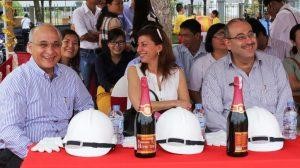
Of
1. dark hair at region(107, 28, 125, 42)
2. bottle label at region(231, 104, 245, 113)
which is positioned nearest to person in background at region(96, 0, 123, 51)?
dark hair at region(107, 28, 125, 42)

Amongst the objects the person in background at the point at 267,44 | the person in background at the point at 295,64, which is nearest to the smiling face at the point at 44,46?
the person in background at the point at 295,64

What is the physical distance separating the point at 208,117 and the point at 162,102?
60 cm

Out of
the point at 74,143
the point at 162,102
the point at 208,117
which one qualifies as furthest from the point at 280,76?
the point at 74,143

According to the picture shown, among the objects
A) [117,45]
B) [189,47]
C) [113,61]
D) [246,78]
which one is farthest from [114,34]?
[246,78]

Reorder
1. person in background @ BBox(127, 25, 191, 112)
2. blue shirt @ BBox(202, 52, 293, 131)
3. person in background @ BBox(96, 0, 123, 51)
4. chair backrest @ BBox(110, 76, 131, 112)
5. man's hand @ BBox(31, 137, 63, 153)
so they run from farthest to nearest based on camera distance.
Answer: person in background @ BBox(96, 0, 123, 51) → chair backrest @ BBox(110, 76, 131, 112) → person in background @ BBox(127, 25, 191, 112) → blue shirt @ BBox(202, 52, 293, 131) → man's hand @ BBox(31, 137, 63, 153)

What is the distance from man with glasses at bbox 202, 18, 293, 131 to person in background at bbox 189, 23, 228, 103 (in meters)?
1.13

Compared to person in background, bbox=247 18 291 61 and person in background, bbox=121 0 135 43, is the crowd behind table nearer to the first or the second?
person in background, bbox=247 18 291 61

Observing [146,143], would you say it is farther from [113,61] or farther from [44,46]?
[113,61]

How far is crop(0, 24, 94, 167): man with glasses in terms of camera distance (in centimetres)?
261

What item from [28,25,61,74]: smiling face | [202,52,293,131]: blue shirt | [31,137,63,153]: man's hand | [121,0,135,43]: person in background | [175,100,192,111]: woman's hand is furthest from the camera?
[121,0,135,43]: person in background

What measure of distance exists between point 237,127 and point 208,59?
7.42 feet

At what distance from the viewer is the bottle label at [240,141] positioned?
80.1 inches

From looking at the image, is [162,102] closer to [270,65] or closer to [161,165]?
[270,65]

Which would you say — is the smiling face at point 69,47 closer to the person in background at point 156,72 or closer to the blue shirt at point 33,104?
the person in background at point 156,72
